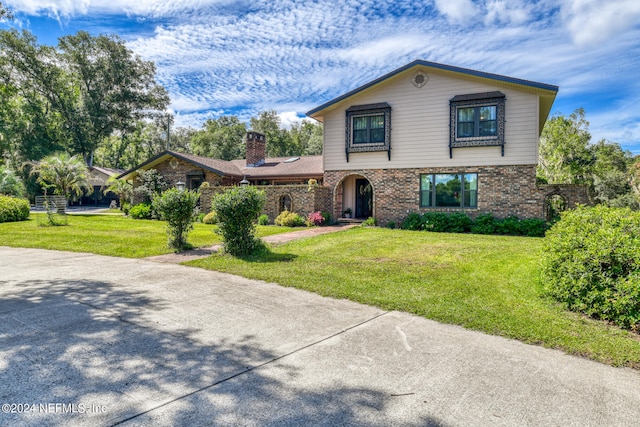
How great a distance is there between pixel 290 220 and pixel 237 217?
831cm

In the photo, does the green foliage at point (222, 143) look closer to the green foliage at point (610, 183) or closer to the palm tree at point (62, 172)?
the palm tree at point (62, 172)

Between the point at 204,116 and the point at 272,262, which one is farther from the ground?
the point at 204,116

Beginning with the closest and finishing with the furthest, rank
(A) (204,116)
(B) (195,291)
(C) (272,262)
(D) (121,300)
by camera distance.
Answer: (D) (121,300) < (B) (195,291) < (C) (272,262) < (A) (204,116)

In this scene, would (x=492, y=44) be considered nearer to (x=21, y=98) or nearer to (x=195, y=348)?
(x=195, y=348)

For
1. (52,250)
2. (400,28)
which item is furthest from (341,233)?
(52,250)

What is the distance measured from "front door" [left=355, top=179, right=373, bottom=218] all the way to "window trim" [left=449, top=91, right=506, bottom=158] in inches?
196

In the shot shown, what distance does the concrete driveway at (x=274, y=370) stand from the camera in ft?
8.82

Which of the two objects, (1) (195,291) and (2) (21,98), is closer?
(1) (195,291)

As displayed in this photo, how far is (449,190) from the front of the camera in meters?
16.7

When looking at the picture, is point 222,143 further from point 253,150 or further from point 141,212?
point 141,212

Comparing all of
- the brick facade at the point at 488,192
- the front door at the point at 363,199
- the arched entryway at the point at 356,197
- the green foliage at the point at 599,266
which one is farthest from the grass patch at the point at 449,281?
the front door at the point at 363,199

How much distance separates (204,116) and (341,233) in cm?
4427

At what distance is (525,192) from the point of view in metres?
15.4

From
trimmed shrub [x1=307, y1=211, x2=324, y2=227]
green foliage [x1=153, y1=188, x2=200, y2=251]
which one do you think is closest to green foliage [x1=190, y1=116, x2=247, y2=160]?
trimmed shrub [x1=307, y1=211, x2=324, y2=227]
